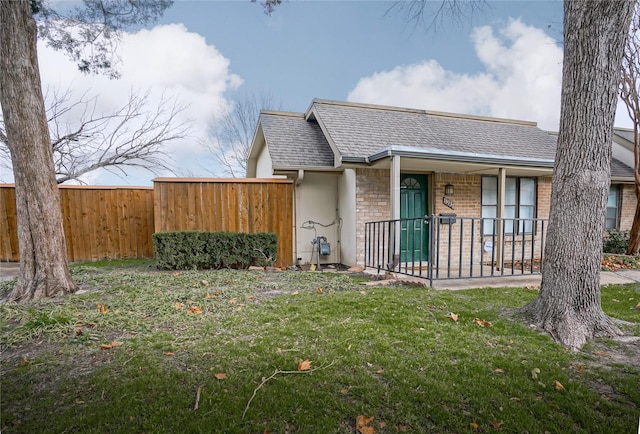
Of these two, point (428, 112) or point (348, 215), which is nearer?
point (348, 215)

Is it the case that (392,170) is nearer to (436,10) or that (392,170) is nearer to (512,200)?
(436,10)

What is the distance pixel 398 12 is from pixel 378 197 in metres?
3.68

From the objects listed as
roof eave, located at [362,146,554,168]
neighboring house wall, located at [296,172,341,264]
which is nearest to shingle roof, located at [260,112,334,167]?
neighboring house wall, located at [296,172,341,264]

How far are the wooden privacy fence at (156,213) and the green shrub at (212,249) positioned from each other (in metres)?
0.83

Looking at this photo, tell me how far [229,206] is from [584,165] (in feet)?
21.0

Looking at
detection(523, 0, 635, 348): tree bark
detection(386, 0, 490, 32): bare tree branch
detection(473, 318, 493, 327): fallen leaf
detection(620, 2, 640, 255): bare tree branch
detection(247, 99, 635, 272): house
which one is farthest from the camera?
detection(620, 2, 640, 255): bare tree branch

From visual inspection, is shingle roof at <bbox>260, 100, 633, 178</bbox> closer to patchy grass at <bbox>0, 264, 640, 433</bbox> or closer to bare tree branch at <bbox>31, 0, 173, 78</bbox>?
bare tree branch at <bbox>31, 0, 173, 78</bbox>

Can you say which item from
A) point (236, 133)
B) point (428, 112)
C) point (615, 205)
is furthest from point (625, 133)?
point (236, 133)

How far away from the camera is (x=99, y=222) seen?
8461mm

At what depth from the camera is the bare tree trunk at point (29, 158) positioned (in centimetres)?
402

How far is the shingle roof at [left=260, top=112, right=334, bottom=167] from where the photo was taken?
777cm

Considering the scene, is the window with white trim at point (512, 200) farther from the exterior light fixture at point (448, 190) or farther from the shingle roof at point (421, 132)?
the exterior light fixture at point (448, 190)

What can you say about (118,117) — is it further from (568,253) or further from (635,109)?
(635,109)

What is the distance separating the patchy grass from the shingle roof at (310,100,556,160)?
4514 mm
